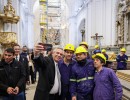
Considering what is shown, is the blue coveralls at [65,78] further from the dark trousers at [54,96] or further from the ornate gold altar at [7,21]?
the ornate gold altar at [7,21]

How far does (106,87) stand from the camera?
3365 mm

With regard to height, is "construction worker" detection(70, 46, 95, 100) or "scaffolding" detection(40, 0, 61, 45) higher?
"scaffolding" detection(40, 0, 61, 45)

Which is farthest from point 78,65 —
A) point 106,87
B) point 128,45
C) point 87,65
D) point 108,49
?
point 108,49

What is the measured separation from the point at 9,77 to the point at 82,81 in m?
1.28

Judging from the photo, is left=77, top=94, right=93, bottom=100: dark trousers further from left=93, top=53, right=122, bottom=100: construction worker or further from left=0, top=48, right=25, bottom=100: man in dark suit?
left=0, top=48, right=25, bottom=100: man in dark suit

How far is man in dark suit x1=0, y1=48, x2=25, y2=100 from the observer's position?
3.51 meters

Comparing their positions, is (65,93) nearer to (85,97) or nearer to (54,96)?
(54,96)

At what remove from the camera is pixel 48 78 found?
10.9 ft

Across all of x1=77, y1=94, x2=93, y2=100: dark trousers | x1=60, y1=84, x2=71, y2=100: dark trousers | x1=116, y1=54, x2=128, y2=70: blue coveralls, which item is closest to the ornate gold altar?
x1=116, y1=54, x2=128, y2=70: blue coveralls

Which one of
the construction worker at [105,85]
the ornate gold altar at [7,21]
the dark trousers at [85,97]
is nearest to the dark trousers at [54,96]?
the dark trousers at [85,97]

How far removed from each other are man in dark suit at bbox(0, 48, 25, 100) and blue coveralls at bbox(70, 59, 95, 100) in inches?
38.5

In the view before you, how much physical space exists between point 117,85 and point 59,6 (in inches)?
1369

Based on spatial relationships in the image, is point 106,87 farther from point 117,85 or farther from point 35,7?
point 35,7

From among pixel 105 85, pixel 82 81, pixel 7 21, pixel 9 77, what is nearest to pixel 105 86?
pixel 105 85
